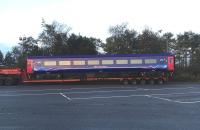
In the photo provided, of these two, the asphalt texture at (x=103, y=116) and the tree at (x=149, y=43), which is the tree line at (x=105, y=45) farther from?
the asphalt texture at (x=103, y=116)

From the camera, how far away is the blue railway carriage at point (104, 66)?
49.4m

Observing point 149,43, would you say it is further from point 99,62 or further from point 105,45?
point 99,62

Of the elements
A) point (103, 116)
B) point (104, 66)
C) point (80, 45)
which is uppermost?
point (80, 45)

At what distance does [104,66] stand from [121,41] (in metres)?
23.0

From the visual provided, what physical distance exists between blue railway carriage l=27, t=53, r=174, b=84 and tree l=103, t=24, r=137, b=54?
16958 mm

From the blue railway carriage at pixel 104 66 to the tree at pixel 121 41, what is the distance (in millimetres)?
16958

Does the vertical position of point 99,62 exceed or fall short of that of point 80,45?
it falls short

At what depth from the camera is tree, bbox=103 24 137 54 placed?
68938mm

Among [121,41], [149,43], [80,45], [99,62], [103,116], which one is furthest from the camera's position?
[121,41]

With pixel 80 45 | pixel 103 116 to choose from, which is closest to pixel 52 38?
pixel 80 45

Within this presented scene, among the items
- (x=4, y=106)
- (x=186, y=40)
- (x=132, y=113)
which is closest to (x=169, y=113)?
(x=132, y=113)

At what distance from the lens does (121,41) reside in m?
71.9

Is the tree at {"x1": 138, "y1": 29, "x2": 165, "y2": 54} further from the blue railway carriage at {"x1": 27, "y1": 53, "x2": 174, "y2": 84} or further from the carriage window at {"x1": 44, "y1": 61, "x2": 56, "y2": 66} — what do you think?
the carriage window at {"x1": 44, "y1": 61, "x2": 56, "y2": 66}

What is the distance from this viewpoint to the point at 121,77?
4925 centimetres
